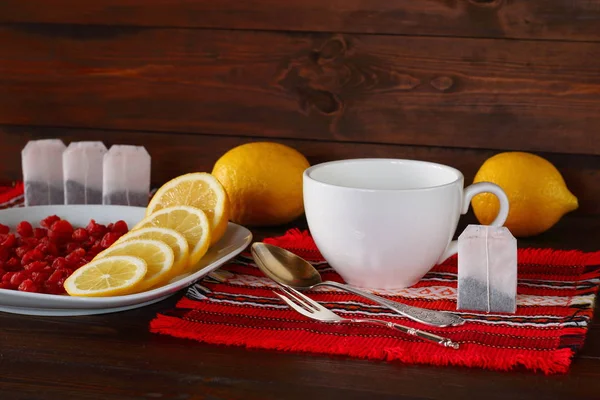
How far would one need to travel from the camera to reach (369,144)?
4.14ft

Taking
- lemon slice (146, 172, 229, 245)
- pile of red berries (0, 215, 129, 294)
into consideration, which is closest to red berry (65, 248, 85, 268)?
pile of red berries (0, 215, 129, 294)

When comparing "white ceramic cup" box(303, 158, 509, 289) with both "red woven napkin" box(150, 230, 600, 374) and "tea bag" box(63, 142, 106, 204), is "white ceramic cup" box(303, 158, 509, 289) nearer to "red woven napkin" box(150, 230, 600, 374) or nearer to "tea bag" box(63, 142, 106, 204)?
"red woven napkin" box(150, 230, 600, 374)

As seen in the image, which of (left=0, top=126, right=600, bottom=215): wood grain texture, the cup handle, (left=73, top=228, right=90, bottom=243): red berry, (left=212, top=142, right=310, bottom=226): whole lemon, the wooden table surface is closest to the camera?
the wooden table surface

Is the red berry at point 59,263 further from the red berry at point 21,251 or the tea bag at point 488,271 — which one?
the tea bag at point 488,271

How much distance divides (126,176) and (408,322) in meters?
0.54

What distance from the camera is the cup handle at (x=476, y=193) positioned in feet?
2.73

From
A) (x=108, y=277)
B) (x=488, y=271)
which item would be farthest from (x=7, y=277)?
(x=488, y=271)

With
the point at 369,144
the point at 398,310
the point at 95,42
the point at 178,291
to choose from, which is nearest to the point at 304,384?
the point at 398,310

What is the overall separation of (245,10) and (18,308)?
649 millimetres

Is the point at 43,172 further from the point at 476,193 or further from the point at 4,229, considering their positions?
the point at 476,193

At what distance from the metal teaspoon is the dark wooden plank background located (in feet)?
1.39

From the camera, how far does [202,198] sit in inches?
36.9

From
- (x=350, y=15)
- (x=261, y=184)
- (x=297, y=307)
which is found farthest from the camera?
(x=350, y=15)

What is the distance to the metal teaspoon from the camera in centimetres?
73
